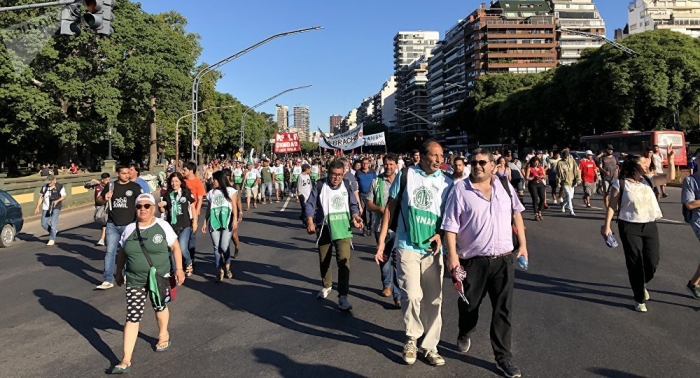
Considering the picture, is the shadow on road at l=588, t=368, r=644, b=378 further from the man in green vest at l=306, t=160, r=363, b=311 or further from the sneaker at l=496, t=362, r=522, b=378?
the man in green vest at l=306, t=160, r=363, b=311

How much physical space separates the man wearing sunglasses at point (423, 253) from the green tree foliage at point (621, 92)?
39.2 metres

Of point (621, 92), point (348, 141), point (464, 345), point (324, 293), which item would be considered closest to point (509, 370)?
point (464, 345)

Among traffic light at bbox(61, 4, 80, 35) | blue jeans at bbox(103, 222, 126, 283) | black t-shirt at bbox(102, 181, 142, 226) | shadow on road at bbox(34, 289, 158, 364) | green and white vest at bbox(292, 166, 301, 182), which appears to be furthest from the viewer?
green and white vest at bbox(292, 166, 301, 182)

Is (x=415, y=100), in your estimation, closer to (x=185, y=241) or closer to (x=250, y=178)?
(x=250, y=178)

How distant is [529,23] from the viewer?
108 metres

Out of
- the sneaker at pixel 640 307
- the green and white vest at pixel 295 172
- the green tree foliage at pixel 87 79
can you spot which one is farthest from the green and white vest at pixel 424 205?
the green tree foliage at pixel 87 79

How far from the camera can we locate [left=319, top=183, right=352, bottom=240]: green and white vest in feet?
19.2

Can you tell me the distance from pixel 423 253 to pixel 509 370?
1088 millimetres

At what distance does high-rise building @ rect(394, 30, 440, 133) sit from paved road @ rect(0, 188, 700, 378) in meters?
135

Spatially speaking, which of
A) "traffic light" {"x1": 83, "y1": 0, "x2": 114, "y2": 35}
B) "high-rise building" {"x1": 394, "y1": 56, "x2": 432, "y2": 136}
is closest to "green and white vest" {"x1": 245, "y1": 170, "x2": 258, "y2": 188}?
"traffic light" {"x1": 83, "y1": 0, "x2": 114, "y2": 35}

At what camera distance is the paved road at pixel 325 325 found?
417cm

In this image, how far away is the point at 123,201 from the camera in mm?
6840

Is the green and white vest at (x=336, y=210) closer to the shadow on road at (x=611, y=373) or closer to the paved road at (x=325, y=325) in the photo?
the paved road at (x=325, y=325)

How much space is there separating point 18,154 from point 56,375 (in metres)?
52.1
